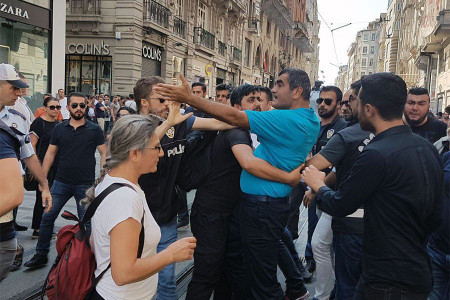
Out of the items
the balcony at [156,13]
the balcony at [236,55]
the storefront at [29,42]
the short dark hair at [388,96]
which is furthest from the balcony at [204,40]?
the short dark hair at [388,96]

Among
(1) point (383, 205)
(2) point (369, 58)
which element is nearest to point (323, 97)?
(1) point (383, 205)

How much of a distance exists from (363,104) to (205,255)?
168cm

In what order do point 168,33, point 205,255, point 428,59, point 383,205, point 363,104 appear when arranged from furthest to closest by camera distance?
point 428,59 < point 168,33 < point 205,255 < point 363,104 < point 383,205

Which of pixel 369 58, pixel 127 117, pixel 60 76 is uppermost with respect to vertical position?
pixel 369 58

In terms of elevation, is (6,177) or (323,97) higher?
(323,97)

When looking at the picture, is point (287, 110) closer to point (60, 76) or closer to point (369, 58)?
point (60, 76)

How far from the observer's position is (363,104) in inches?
94.8

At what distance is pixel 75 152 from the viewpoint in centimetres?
505

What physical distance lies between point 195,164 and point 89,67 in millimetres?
19892

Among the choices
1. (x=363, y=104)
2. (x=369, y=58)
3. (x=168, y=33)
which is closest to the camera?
(x=363, y=104)

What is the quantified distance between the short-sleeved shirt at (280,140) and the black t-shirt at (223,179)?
0.42 feet

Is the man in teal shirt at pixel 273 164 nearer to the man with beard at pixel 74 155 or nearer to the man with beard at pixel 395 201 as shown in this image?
the man with beard at pixel 395 201

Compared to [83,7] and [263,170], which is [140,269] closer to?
[263,170]

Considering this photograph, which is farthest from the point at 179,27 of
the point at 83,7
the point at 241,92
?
the point at 241,92
